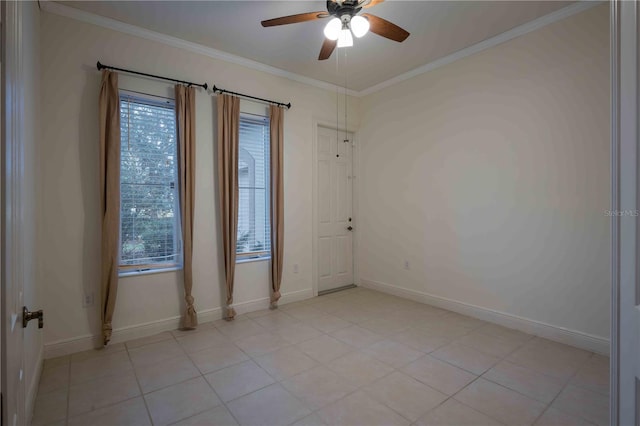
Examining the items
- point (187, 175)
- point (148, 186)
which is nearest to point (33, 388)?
point (148, 186)

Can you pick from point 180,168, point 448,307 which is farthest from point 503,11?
point 180,168

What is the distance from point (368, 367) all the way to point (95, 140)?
10.3 feet

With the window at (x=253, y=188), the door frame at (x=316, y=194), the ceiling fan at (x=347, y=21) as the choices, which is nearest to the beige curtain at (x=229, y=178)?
the window at (x=253, y=188)

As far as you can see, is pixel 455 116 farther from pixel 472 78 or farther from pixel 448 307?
pixel 448 307

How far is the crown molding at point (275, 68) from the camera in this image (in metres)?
2.76

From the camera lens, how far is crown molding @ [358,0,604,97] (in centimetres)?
279

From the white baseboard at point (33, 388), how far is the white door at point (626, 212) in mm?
2670

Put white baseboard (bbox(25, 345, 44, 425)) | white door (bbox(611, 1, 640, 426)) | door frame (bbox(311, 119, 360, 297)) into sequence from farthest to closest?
door frame (bbox(311, 119, 360, 297)), white baseboard (bbox(25, 345, 44, 425)), white door (bbox(611, 1, 640, 426))

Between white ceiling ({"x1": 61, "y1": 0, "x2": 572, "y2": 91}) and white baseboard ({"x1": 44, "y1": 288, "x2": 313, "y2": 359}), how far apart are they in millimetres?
2950

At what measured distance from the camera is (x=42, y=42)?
2.67 metres

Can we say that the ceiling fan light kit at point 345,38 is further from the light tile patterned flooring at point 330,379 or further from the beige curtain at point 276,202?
the light tile patterned flooring at point 330,379

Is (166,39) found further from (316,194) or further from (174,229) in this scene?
(316,194)

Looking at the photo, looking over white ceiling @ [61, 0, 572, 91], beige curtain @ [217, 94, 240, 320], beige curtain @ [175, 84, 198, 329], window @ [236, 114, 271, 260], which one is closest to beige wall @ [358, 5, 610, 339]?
white ceiling @ [61, 0, 572, 91]

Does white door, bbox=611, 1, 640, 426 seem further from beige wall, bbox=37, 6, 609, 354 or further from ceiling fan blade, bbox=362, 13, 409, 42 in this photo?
beige wall, bbox=37, 6, 609, 354
